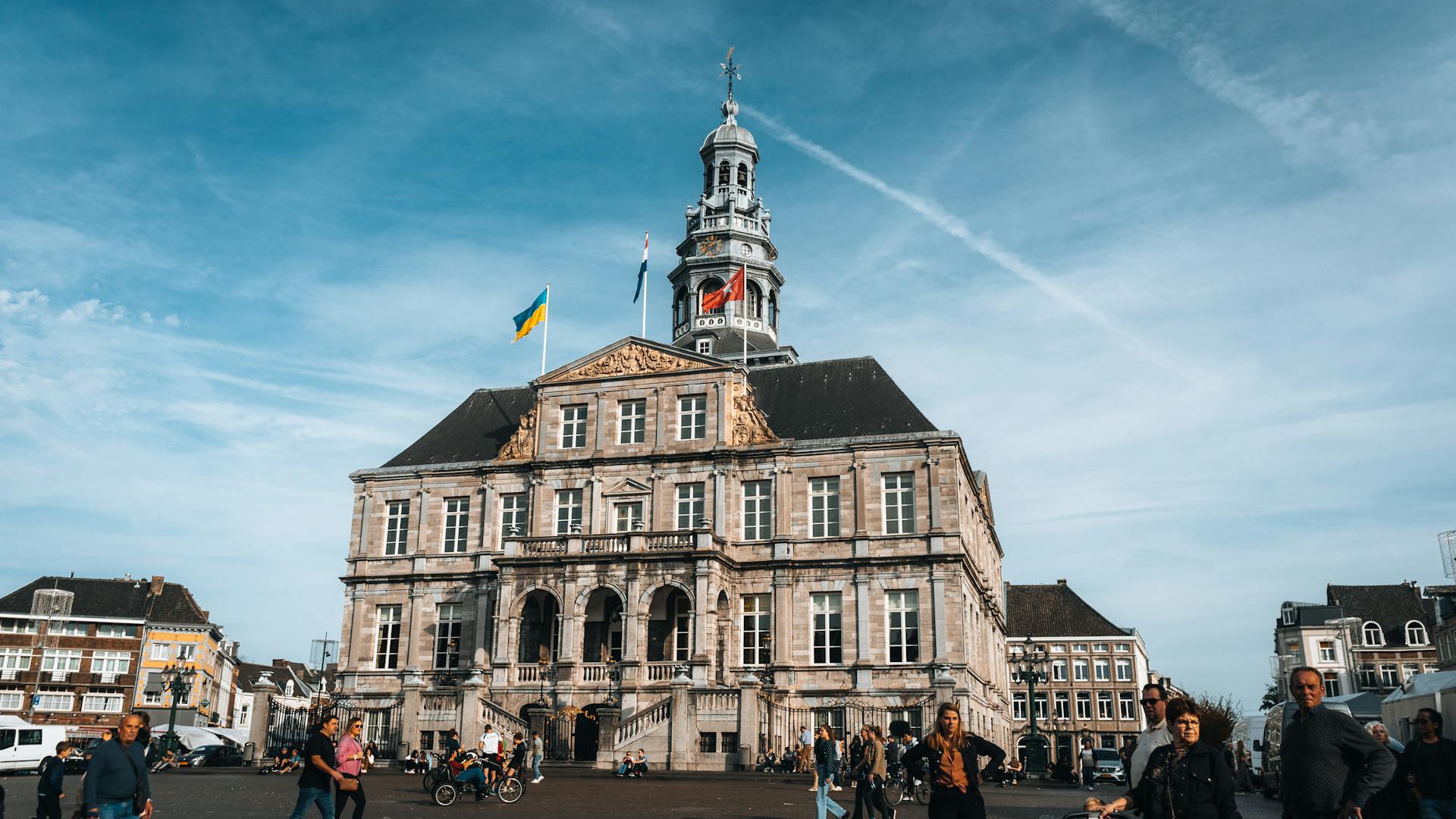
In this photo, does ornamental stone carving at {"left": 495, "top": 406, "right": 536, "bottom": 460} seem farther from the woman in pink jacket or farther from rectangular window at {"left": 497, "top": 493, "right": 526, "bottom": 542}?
the woman in pink jacket

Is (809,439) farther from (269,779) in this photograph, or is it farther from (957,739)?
(957,739)

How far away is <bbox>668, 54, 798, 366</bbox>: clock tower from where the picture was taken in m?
58.2

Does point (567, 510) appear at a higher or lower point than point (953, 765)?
higher

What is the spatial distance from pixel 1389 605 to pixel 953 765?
303 ft

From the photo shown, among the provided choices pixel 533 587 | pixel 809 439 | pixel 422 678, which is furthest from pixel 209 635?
pixel 809 439

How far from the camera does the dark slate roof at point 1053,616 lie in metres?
85.9

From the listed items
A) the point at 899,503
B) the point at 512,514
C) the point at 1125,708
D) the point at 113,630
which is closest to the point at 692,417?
the point at 512,514

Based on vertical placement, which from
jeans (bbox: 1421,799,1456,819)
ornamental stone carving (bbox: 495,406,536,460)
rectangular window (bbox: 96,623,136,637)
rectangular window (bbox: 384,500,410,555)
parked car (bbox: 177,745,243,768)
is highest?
ornamental stone carving (bbox: 495,406,536,460)

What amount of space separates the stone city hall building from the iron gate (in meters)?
0.88

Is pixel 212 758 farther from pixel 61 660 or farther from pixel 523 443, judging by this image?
pixel 61 660

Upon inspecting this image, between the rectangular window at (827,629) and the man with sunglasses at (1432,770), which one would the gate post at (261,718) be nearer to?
the rectangular window at (827,629)

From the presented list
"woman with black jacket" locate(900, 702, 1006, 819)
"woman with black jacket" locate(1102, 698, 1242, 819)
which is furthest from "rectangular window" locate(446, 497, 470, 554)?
"woman with black jacket" locate(1102, 698, 1242, 819)

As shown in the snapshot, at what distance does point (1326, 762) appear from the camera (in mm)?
8305

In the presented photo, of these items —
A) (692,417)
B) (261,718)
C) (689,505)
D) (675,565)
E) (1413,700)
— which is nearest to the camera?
(1413,700)
